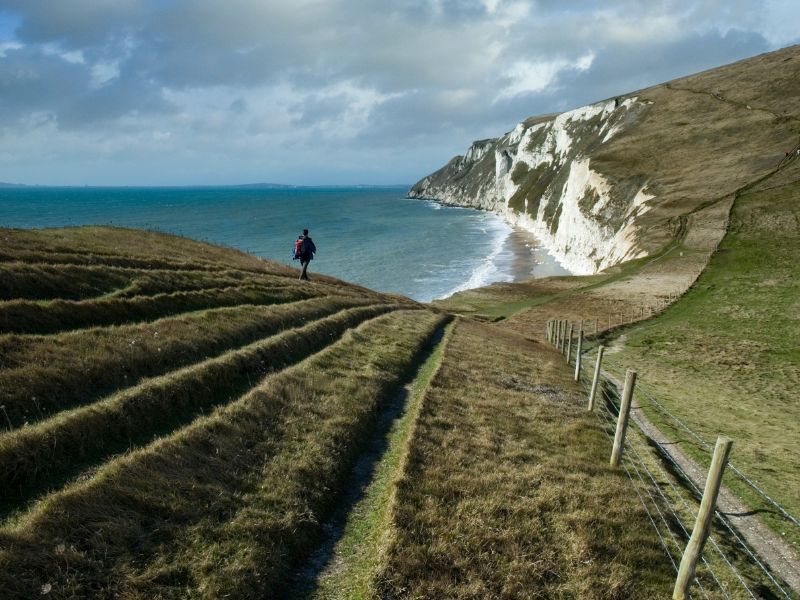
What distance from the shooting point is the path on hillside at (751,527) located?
12.0 meters

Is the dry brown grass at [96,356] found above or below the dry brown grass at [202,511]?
above

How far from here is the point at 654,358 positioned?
33469 millimetres

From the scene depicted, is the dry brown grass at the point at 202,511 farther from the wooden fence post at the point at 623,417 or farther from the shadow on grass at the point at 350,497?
the wooden fence post at the point at 623,417

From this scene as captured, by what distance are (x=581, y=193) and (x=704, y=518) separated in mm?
99078

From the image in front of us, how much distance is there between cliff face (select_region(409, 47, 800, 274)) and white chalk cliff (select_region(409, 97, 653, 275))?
26cm

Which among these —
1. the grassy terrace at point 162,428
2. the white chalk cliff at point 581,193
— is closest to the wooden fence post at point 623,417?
the grassy terrace at point 162,428

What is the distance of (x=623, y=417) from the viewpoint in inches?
607

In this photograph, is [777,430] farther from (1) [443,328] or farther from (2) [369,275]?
(2) [369,275]

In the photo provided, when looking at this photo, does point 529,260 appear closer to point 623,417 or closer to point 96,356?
point 623,417

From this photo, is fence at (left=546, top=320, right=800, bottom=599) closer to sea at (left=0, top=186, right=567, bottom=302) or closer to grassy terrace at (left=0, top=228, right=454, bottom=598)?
grassy terrace at (left=0, top=228, right=454, bottom=598)

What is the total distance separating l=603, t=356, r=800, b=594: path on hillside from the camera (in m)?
12.0

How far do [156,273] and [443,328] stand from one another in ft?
61.2

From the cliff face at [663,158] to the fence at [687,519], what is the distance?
2289 inches

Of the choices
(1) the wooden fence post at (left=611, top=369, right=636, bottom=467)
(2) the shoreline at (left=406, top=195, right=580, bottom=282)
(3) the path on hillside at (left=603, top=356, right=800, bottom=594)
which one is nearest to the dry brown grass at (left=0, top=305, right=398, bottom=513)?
(1) the wooden fence post at (left=611, top=369, right=636, bottom=467)
